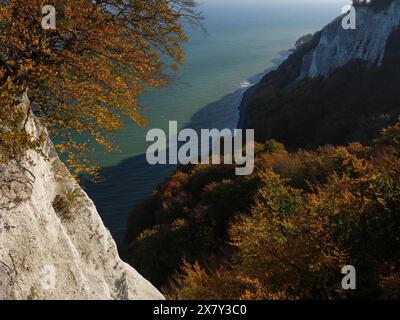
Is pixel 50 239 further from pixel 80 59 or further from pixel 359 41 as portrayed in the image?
pixel 359 41

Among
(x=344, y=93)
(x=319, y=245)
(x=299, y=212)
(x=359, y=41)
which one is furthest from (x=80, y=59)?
(x=359, y=41)

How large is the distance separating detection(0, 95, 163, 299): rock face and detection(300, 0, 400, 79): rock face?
64705 mm

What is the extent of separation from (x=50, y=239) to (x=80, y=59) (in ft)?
15.7

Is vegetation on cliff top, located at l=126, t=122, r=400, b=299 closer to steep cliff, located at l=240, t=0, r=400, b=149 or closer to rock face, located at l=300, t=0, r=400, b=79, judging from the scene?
steep cliff, located at l=240, t=0, r=400, b=149

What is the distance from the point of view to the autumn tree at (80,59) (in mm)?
9141

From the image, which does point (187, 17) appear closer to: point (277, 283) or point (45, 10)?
point (45, 10)

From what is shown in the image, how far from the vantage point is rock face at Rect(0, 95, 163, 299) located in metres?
8.50

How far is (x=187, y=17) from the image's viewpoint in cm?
1205

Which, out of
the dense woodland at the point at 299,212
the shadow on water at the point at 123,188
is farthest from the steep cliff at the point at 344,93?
the shadow on water at the point at 123,188

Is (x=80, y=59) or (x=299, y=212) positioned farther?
(x=299, y=212)

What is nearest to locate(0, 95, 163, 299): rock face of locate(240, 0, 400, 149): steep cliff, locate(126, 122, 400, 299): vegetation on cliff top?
locate(126, 122, 400, 299): vegetation on cliff top

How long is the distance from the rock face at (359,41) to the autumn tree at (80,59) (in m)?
61.9

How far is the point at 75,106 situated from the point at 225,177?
28.6 meters

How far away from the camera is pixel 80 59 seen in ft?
34.4
